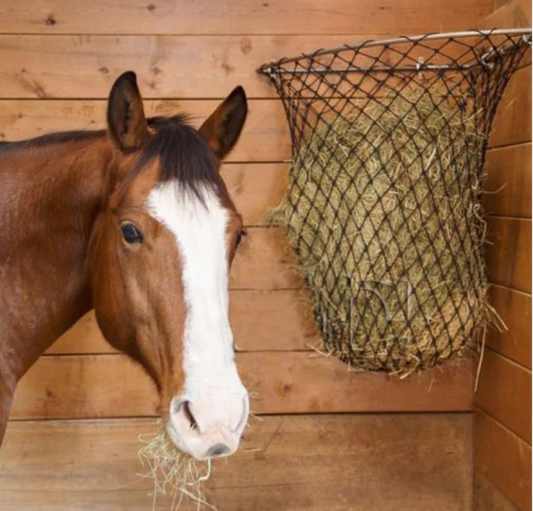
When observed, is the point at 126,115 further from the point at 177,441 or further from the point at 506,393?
the point at 506,393

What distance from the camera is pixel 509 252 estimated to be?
5.10 ft

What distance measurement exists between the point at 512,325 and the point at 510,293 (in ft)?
0.23

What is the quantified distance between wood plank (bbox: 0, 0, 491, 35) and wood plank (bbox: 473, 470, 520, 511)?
1148 mm

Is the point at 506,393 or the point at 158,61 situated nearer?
the point at 506,393

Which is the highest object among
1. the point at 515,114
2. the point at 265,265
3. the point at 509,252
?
the point at 515,114

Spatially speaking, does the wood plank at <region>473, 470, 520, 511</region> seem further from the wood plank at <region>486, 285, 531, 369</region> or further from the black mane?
the black mane

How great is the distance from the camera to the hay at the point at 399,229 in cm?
147

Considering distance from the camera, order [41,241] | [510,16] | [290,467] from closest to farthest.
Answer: [41,241], [510,16], [290,467]

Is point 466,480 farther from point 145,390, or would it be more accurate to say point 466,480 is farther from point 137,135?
point 137,135

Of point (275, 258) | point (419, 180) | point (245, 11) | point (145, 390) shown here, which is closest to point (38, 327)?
point (145, 390)

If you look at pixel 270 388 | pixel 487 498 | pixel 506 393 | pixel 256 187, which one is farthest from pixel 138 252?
pixel 487 498

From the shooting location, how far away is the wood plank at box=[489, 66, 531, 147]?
1.48m

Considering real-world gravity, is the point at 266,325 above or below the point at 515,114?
below

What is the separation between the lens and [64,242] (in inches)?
50.3
